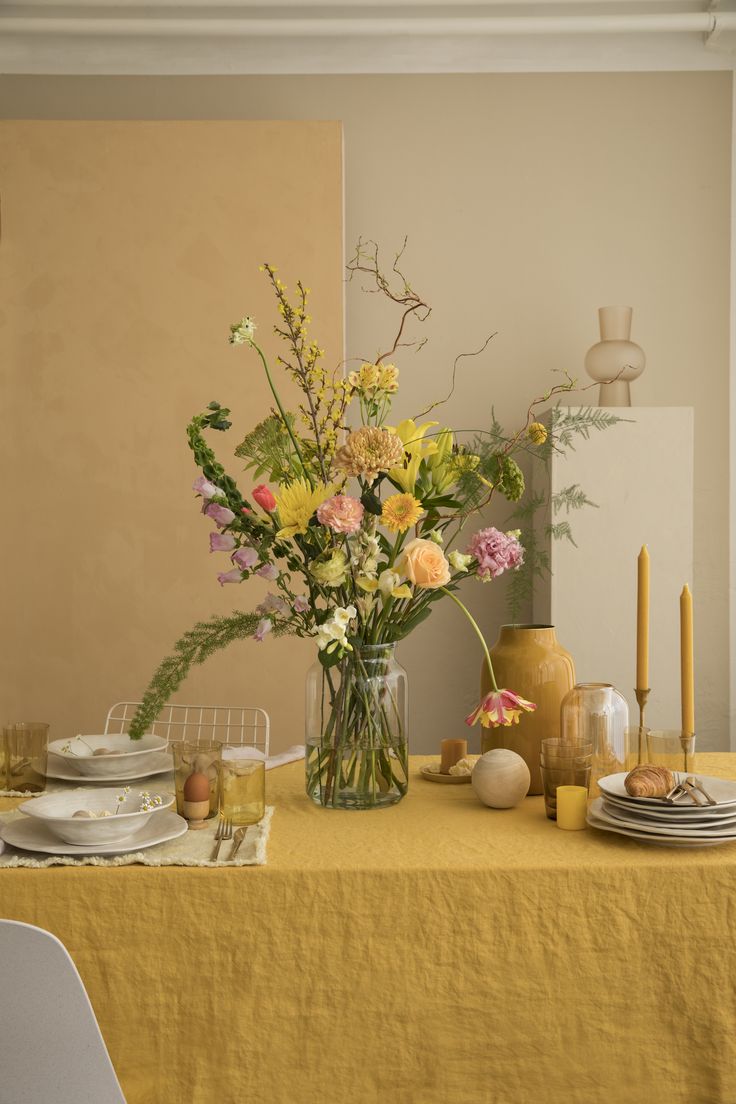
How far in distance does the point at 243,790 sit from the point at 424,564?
1.36 feet

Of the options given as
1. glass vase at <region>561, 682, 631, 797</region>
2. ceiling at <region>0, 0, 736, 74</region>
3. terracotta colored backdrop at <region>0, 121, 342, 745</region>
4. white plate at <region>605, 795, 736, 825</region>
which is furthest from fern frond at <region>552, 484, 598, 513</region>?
white plate at <region>605, 795, 736, 825</region>

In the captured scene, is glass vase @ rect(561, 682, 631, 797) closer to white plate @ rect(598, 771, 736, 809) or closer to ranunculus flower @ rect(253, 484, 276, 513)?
white plate @ rect(598, 771, 736, 809)

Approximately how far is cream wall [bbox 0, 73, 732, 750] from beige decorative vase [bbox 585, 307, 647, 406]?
29cm

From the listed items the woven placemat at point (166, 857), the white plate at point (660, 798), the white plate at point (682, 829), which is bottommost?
the woven placemat at point (166, 857)

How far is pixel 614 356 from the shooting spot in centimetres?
323

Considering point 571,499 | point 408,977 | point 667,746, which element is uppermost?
point 571,499

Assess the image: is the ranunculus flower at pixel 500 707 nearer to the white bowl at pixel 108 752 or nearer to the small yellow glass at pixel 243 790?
the small yellow glass at pixel 243 790

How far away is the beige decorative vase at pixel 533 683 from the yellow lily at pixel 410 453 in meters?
0.30

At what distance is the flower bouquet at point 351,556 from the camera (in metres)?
1.53

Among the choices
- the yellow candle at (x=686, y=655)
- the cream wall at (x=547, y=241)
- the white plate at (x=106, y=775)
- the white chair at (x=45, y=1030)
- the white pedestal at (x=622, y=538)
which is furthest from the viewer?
the cream wall at (x=547, y=241)

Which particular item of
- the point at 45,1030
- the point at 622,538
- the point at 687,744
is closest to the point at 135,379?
the point at 622,538

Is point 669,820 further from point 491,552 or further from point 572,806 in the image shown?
point 491,552

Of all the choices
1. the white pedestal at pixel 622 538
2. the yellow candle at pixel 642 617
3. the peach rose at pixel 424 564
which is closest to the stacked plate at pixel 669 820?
the yellow candle at pixel 642 617

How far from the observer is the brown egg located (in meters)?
1.55
